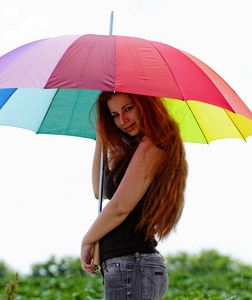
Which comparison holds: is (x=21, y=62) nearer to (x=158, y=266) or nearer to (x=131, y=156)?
(x=131, y=156)

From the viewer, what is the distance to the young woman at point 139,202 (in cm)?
215

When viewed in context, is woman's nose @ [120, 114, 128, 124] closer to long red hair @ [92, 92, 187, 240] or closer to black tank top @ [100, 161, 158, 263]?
long red hair @ [92, 92, 187, 240]

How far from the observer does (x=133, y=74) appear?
7.05 ft

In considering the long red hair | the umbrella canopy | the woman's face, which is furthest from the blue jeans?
the umbrella canopy

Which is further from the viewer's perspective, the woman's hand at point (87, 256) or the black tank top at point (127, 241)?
the woman's hand at point (87, 256)

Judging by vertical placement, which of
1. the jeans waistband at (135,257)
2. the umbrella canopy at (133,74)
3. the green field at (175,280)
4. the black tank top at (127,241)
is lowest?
the green field at (175,280)

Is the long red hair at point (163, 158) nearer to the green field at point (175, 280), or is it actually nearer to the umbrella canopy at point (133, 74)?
the umbrella canopy at point (133, 74)

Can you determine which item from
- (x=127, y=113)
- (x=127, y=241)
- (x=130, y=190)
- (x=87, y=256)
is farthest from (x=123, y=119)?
(x=87, y=256)

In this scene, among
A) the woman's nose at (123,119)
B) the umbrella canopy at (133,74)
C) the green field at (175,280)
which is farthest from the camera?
the green field at (175,280)

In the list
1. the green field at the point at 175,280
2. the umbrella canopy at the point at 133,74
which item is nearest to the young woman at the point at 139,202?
the umbrella canopy at the point at 133,74

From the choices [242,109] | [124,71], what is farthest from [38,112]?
[242,109]

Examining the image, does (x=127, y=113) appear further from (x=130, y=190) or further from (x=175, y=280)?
(x=175, y=280)

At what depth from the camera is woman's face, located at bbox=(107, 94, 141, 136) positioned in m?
2.39

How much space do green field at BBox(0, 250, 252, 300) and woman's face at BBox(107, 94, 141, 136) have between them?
3.09 meters
